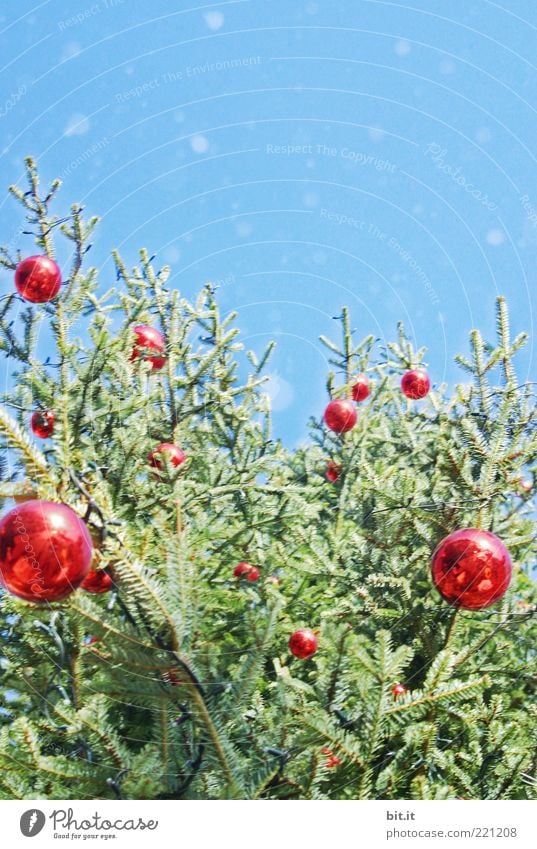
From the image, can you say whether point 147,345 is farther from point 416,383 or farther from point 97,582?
point 97,582

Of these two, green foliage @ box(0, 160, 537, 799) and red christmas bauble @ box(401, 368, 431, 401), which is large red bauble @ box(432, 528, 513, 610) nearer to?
green foliage @ box(0, 160, 537, 799)

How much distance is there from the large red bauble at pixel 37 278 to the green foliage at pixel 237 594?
0.31 feet

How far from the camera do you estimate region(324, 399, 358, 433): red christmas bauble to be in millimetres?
2992

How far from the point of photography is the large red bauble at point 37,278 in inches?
97.1

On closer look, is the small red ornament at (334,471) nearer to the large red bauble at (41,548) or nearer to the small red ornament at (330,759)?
the small red ornament at (330,759)

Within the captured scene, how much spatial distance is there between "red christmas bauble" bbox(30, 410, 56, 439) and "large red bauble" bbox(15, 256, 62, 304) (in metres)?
0.39

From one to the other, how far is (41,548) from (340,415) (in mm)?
1834

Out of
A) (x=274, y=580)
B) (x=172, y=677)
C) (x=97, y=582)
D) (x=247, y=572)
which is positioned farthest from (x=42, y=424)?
(x=172, y=677)

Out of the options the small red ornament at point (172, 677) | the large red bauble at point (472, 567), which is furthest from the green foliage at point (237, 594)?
the large red bauble at point (472, 567)

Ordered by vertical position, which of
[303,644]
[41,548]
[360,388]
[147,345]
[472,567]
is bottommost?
[41,548]

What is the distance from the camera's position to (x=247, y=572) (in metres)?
2.54
